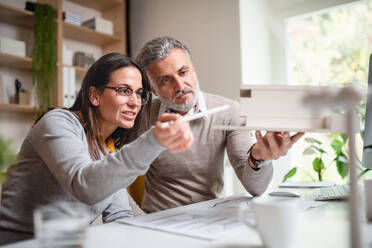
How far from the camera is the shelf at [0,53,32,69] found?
98.8 inches

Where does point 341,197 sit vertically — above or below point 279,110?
below

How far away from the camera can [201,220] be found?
85cm

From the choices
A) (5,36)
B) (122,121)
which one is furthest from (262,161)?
(5,36)

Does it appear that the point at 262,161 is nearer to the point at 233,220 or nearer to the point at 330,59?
the point at 233,220

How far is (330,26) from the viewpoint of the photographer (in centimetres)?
250

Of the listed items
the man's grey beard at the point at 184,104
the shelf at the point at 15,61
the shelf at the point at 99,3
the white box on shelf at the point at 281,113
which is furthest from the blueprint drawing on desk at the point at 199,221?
the shelf at the point at 99,3

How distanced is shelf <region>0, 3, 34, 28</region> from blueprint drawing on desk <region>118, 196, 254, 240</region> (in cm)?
228

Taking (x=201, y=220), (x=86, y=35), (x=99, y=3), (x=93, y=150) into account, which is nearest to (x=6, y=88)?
(x=86, y=35)

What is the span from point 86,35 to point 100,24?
17 cm

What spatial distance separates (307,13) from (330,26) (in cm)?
20

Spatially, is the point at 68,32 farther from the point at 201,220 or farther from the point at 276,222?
the point at 276,222

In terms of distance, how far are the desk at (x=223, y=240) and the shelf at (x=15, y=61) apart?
85.0 inches

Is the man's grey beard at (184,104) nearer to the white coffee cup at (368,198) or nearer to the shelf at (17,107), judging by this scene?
the white coffee cup at (368,198)

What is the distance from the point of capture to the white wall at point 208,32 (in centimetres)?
260
